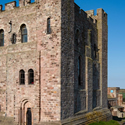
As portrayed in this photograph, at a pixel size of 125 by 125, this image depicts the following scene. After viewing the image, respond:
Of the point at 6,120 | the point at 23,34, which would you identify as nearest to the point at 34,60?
the point at 23,34

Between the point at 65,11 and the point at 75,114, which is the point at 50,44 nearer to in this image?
the point at 65,11

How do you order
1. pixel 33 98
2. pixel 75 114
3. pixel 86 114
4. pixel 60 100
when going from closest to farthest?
1. pixel 60 100
2. pixel 33 98
3. pixel 75 114
4. pixel 86 114

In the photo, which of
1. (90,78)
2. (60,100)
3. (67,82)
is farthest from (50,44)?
(90,78)

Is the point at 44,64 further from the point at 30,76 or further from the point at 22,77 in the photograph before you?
the point at 22,77

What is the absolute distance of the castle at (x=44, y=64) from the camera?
15.7 metres

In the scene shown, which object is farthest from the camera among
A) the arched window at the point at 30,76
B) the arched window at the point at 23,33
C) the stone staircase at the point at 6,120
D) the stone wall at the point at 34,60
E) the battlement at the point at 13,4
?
the battlement at the point at 13,4

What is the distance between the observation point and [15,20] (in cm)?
1856

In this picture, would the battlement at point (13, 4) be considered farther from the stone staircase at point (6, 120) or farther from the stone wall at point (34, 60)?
the stone staircase at point (6, 120)

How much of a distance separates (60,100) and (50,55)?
10.9 ft

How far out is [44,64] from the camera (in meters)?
16.0

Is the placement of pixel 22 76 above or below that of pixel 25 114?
above

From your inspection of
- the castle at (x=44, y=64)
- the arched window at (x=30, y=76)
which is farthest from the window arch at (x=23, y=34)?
the arched window at (x=30, y=76)

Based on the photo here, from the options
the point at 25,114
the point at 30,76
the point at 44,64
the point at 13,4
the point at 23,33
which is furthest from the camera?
Result: the point at 13,4

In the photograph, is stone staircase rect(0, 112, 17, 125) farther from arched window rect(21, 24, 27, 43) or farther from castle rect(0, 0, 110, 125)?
arched window rect(21, 24, 27, 43)
